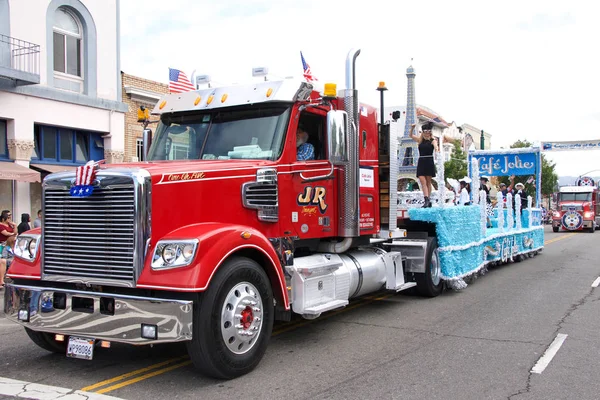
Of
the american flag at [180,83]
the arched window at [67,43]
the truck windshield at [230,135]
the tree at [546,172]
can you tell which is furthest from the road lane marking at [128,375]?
the tree at [546,172]

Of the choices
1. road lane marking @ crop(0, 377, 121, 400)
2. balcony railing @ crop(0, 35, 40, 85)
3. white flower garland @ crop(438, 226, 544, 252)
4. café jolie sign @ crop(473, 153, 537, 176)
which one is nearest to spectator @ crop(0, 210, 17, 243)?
balcony railing @ crop(0, 35, 40, 85)

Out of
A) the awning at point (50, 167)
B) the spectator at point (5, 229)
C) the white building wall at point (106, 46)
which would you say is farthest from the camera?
the white building wall at point (106, 46)

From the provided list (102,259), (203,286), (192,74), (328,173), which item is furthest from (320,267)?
(192,74)

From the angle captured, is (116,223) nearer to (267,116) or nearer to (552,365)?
(267,116)

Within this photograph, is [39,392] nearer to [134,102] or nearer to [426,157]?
[426,157]

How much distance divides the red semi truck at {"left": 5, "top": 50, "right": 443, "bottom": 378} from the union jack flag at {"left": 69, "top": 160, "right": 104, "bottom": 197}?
0.01m

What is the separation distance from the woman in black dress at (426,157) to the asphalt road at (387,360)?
236 centimetres

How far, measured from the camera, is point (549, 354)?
5.90 m

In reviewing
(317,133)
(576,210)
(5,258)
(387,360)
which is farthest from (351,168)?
(576,210)

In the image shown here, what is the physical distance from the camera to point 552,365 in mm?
5523

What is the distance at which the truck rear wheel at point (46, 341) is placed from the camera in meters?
5.63

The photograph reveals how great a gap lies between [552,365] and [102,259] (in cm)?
440

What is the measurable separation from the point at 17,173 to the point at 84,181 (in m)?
11.8

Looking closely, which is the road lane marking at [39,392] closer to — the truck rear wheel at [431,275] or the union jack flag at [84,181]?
the union jack flag at [84,181]
